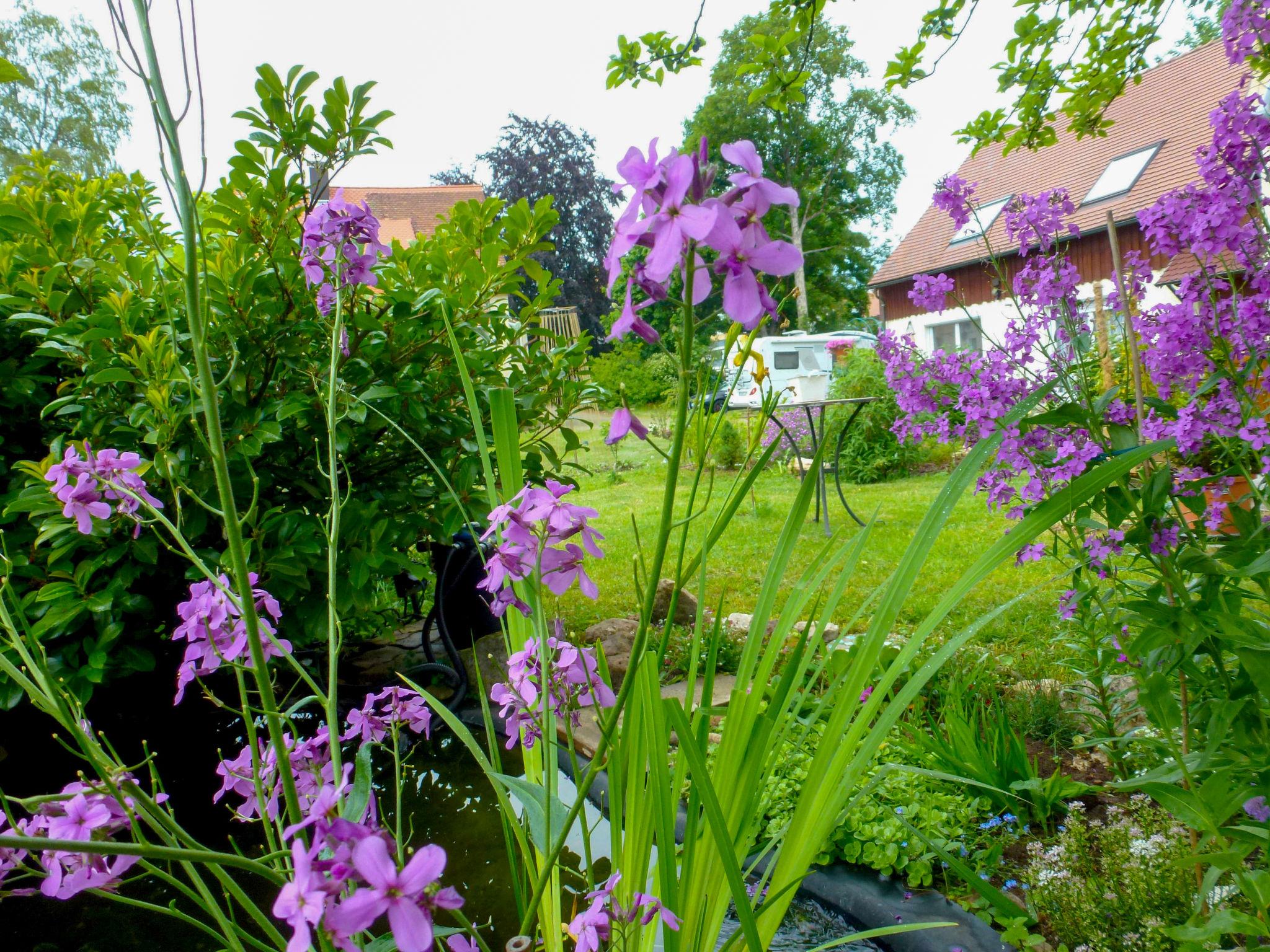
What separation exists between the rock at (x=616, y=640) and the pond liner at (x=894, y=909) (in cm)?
98

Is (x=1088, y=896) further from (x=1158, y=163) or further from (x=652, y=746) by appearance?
(x=1158, y=163)

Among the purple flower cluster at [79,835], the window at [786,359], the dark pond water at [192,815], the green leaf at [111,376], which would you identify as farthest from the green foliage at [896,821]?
the window at [786,359]

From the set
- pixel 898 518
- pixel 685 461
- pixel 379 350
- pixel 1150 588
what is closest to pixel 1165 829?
pixel 1150 588

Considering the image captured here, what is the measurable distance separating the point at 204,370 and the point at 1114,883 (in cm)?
155

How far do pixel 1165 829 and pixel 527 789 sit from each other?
1.40 meters

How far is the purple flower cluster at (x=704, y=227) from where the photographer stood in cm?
51

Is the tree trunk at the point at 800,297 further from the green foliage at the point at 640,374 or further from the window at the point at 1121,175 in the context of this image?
the window at the point at 1121,175

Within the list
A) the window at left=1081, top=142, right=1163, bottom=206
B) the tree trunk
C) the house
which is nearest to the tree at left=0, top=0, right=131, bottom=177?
the tree trunk

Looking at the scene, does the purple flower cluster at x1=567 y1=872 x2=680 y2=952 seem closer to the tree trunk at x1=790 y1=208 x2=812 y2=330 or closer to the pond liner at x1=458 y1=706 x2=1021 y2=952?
the pond liner at x1=458 y1=706 x2=1021 y2=952

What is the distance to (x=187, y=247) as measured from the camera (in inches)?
22.1

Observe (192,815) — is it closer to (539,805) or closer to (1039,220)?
(539,805)

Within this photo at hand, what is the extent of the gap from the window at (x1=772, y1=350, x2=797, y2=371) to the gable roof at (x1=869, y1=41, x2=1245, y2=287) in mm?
2850

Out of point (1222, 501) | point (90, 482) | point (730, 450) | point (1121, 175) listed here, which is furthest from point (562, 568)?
point (1121, 175)

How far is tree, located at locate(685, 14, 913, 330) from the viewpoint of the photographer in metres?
22.2
